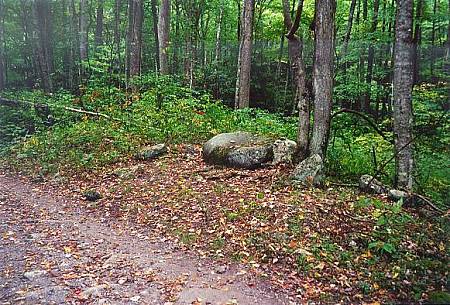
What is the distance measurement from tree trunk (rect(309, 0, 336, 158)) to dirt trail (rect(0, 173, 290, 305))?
12.4ft

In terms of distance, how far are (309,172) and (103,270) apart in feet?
13.8

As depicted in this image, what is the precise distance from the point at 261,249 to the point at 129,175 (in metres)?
4.87

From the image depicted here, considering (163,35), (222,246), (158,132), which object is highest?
(163,35)

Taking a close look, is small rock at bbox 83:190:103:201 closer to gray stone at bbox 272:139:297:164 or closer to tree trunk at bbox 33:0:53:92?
gray stone at bbox 272:139:297:164

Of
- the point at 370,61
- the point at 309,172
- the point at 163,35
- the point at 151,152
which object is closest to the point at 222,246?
the point at 309,172

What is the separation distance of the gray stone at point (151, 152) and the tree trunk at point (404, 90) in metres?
Result: 6.12

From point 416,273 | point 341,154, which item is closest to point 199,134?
point 341,154

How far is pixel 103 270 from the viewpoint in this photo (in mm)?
5367

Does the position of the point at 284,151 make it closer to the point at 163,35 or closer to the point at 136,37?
the point at 163,35

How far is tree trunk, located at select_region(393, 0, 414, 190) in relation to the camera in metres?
6.70

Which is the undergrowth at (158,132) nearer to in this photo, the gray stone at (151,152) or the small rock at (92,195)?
the gray stone at (151,152)

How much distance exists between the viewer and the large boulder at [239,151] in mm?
8789

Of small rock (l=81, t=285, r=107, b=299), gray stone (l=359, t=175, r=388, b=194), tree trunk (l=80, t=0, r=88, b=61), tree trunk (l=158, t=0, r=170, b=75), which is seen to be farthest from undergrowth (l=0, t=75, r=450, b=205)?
tree trunk (l=80, t=0, r=88, b=61)

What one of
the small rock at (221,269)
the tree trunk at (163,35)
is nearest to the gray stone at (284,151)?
the small rock at (221,269)
